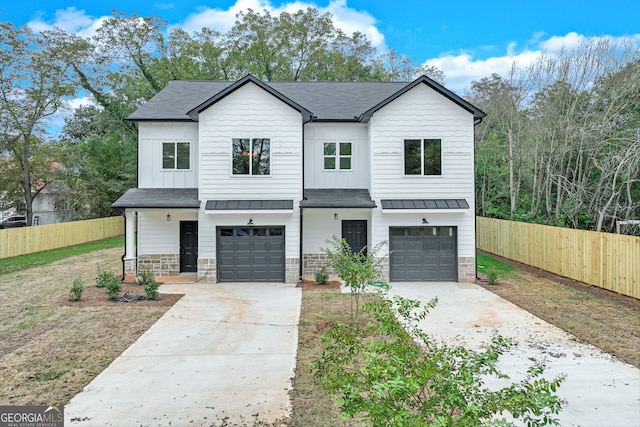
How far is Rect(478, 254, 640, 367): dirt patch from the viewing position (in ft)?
24.6

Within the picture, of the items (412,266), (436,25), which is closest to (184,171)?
(412,266)

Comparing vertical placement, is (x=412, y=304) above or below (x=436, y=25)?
below

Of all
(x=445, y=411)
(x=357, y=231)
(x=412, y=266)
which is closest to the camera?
(x=445, y=411)

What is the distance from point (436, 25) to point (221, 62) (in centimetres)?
1799

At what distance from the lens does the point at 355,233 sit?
48.4 feet

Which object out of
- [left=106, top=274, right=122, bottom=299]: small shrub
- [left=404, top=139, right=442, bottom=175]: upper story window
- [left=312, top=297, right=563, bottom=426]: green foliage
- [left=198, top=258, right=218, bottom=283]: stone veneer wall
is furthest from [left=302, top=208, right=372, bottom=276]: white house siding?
[left=312, top=297, right=563, bottom=426]: green foliage

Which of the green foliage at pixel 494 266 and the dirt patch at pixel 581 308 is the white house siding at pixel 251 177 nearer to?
the dirt patch at pixel 581 308

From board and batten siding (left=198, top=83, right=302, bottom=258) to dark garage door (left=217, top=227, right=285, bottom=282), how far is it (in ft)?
0.98

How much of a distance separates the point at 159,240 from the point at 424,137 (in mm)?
10727

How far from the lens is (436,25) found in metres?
21.6

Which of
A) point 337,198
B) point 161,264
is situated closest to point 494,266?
point 337,198

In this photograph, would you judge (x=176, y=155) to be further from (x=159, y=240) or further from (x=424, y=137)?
(x=424, y=137)

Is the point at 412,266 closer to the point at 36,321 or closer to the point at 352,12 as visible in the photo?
the point at 36,321

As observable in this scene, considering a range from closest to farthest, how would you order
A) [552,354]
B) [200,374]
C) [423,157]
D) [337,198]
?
[200,374], [552,354], [423,157], [337,198]
